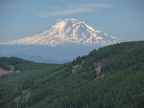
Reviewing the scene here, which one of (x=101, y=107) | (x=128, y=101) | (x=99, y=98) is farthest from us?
(x=99, y=98)

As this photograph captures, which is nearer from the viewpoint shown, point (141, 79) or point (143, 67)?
point (141, 79)

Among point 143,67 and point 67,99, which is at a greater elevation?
point 143,67

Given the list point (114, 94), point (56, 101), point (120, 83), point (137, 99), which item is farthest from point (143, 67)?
point (137, 99)

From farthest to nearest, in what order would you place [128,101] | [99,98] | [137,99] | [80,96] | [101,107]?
[80,96]
[99,98]
[101,107]
[128,101]
[137,99]

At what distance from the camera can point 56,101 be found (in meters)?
200

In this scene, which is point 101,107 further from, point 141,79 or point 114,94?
point 141,79

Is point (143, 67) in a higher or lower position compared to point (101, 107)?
higher

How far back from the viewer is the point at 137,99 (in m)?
144

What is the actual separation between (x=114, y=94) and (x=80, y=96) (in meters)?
22.7

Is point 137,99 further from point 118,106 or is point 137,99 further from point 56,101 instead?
point 56,101

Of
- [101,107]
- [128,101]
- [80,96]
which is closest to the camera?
[128,101]

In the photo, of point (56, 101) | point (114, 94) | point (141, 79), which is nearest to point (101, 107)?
point (114, 94)

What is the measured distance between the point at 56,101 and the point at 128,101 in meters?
53.7

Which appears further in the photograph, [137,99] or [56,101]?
[56,101]
